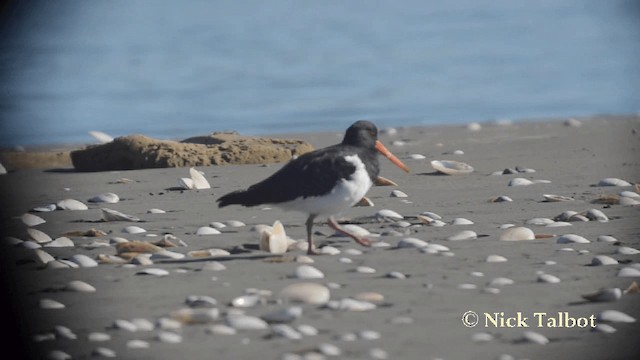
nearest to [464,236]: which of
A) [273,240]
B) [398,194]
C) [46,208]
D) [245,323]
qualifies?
[273,240]

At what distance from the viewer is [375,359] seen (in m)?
3.95

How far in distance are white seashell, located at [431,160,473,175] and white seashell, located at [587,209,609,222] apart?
2.09 metres

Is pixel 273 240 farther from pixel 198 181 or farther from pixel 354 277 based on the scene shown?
pixel 198 181

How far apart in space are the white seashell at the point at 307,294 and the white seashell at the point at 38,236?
1.94 m

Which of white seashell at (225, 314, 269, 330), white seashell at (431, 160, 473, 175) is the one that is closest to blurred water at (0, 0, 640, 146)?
white seashell at (431, 160, 473, 175)

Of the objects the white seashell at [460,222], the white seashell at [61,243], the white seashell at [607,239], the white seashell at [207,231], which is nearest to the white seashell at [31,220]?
the white seashell at [61,243]

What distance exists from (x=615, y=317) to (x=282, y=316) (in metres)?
1.30

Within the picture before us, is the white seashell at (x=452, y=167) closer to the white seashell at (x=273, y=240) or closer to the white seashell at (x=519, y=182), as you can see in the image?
the white seashell at (x=519, y=182)

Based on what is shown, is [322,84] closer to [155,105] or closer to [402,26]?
[155,105]

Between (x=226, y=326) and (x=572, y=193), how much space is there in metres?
4.02

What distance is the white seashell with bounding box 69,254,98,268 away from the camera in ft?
18.0

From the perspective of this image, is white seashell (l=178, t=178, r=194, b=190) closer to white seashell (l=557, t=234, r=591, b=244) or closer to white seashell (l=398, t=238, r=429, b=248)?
white seashell (l=398, t=238, r=429, b=248)

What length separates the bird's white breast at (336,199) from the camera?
616 centimetres

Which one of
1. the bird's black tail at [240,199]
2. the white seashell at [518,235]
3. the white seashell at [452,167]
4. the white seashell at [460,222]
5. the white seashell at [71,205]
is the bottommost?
the white seashell at [518,235]
